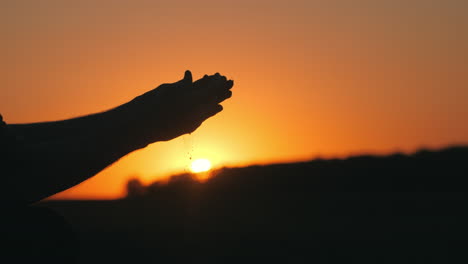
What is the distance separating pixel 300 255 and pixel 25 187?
595 cm

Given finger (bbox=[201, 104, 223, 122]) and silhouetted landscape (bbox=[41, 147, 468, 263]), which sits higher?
silhouetted landscape (bbox=[41, 147, 468, 263])

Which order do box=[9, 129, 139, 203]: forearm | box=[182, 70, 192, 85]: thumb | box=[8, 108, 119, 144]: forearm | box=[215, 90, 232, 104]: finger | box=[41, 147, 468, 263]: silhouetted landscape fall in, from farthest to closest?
1. box=[41, 147, 468, 263]: silhouetted landscape
2. box=[215, 90, 232, 104]: finger
3. box=[182, 70, 192, 85]: thumb
4. box=[8, 108, 119, 144]: forearm
5. box=[9, 129, 139, 203]: forearm

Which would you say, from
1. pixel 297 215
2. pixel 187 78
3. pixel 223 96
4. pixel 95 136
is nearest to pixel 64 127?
pixel 95 136

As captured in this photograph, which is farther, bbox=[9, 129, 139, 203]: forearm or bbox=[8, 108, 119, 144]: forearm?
bbox=[8, 108, 119, 144]: forearm

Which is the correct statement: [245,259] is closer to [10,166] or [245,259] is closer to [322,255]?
[322,255]

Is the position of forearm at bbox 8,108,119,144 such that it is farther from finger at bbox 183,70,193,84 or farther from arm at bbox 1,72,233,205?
finger at bbox 183,70,193,84

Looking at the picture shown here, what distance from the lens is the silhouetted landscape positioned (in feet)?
24.3

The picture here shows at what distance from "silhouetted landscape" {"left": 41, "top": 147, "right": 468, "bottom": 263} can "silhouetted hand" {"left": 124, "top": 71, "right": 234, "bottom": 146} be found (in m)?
4.97

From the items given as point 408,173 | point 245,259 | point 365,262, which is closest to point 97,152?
point 245,259

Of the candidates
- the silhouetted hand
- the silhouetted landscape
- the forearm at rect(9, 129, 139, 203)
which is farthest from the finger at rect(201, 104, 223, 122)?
the silhouetted landscape

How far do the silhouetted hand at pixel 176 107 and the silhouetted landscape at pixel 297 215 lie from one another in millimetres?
4970

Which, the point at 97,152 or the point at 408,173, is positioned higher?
the point at 408,173

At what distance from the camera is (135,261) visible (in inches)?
292


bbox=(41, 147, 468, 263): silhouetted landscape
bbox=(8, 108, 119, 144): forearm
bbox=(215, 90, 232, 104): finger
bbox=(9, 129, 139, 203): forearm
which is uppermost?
bbox=(41, 147, 468, 263): silhouetted landscape
